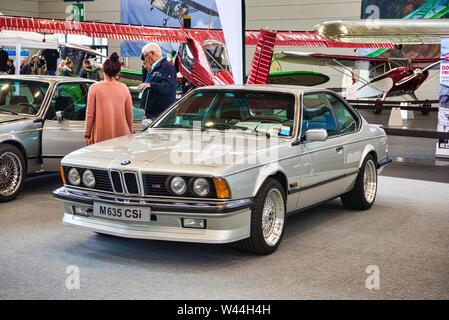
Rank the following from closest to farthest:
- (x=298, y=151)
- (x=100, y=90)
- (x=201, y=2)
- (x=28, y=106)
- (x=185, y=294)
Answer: (x=185, y=294) → (x=298, y=151) → (x=100, y=90) → (x=28, y=106) → (x=201, y=2)

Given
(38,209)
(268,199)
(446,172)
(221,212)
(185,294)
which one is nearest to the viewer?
(185,294)

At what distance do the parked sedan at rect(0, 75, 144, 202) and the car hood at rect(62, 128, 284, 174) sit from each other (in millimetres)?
2082

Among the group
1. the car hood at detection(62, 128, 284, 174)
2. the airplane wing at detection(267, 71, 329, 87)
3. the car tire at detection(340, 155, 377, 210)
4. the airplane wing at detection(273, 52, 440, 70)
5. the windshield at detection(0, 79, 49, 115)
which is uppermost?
the airplane wing at detection(273, 52, 440, 70)

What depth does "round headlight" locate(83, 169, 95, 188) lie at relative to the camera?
467 centimetres

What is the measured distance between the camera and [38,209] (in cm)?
648

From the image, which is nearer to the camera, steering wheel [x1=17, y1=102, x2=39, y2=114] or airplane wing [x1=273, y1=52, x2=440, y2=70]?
steering wheel [x1=17, y1=102, x2=39, y2=114]

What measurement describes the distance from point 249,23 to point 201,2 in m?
3.15

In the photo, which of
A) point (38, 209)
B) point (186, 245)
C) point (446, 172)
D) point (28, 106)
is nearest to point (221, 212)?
point (186, 245)

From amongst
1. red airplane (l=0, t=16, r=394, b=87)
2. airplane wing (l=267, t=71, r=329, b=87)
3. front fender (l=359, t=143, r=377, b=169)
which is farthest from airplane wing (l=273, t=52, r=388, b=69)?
front fender (l=359, t=143, r=377, b=169)

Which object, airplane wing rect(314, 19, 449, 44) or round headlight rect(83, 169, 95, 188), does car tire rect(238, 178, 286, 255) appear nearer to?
round headlight rect(83, 169, 95, 188)

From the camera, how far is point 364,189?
22.1 ft
